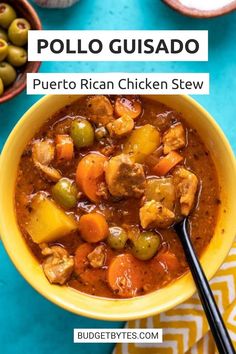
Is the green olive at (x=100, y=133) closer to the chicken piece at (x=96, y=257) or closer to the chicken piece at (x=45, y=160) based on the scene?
the chicken piece at (x=45, y=160)

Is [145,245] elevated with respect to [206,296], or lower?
elevated

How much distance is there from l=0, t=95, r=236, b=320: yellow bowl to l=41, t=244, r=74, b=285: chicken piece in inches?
1.0

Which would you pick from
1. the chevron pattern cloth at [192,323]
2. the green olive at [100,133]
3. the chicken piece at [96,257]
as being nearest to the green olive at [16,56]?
the green olive at [100,133]

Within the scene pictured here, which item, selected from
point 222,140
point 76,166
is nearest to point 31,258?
point 76,166

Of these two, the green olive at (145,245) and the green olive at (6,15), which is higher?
the green olive at (6,15)

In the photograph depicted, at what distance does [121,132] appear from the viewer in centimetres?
206

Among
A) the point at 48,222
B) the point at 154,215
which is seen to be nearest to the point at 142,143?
the point at 154,215

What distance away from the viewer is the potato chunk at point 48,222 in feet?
6.72

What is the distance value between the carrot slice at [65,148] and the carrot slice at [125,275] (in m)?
A: 0.32

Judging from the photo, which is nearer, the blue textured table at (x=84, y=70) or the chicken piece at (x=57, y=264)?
the chicken piece at (x=57, y=264)

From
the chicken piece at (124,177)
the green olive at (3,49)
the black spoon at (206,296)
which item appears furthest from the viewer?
the green olive at (3,49)

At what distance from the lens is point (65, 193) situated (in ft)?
6.72

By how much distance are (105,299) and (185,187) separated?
1.33ft

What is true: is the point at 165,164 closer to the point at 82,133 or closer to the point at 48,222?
the point at 82,133
